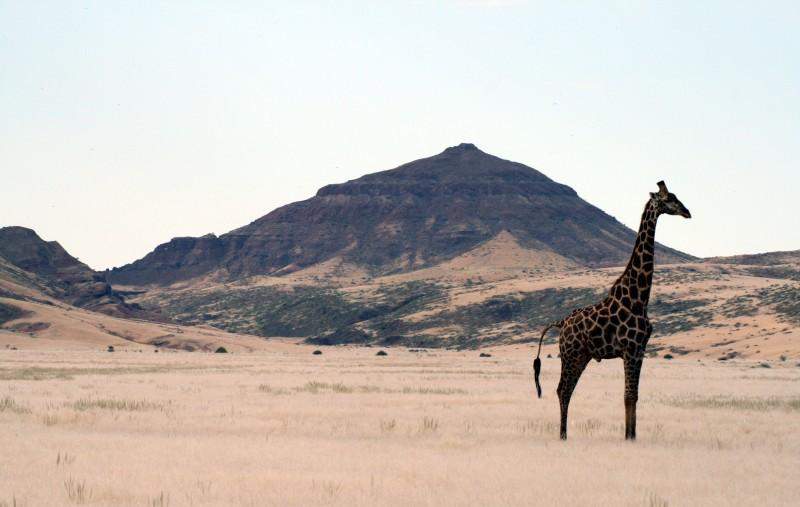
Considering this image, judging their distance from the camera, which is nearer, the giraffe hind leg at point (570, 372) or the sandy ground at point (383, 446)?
the sandy ground at point (383, 446)

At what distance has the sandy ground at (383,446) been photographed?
11859 millimetres

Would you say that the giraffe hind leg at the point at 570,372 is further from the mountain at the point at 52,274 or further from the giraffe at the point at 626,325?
the mountain at the point at 52,274

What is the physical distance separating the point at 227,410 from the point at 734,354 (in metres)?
Answer: 51.0

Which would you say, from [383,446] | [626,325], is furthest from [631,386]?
[383,446]

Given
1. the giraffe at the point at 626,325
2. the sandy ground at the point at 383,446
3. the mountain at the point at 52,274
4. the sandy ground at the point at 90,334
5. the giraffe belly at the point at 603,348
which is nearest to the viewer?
the sandy ground at the point at 383,446

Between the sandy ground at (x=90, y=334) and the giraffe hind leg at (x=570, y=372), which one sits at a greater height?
the giraffe hind leg at (x=570, y=372)

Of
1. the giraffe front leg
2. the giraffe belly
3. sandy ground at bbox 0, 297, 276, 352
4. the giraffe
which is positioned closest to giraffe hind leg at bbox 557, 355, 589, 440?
the giraffe

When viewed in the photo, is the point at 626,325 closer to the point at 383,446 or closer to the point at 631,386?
the point at 631,386

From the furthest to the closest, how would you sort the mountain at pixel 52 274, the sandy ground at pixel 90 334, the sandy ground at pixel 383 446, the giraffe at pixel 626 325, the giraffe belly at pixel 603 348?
the mountain at pixel 52 274 < the sandy ground at pixel 90 334 < the giraffe belly at pixel 603 348 < the giraffe at pixel 626 325 < the sandy ground at pixel 383 446

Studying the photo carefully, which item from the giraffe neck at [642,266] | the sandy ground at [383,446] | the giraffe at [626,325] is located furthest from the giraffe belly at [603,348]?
the sandy ground at [383,446]

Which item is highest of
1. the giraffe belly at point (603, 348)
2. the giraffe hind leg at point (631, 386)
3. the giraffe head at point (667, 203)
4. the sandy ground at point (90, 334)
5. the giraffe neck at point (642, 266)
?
the giraffe head at point (667, 203)

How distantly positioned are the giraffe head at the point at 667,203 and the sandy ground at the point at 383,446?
4.23 m

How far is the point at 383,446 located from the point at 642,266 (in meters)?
6.18

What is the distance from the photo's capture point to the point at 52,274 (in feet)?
418
